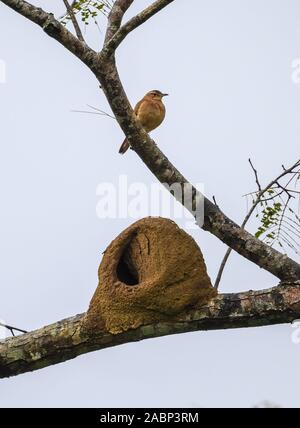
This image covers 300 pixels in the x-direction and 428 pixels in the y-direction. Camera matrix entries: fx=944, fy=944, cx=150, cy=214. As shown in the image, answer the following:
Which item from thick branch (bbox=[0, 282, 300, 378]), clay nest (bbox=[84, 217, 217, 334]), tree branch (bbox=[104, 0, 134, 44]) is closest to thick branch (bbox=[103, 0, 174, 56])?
tree branch (bbox=[104, 0, 134, 44])

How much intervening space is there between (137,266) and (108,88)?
121cm

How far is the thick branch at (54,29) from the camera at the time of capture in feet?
19.6

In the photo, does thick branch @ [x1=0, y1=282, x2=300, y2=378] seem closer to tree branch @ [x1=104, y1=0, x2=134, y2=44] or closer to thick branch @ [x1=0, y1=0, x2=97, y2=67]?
thick branch @ [x1=0, y1=0, x2=97, y2=67]

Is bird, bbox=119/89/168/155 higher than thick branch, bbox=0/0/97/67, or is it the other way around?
bird, bbox=119/89/168/155

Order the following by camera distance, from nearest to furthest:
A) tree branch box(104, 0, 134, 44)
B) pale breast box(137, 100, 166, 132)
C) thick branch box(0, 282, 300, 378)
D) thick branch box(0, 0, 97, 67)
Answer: thick branch box(0, 282, 300, 378), thick branch box(0, 0, 97, 67), tree branch box(104, 0, 134, 44), pale breast box(137, 100, 166, 132)

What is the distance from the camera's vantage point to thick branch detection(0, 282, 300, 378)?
5867mm

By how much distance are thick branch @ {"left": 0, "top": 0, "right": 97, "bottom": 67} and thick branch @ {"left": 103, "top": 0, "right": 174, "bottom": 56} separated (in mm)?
110

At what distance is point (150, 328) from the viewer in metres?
6.04

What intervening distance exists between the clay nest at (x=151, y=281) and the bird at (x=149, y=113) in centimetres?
401

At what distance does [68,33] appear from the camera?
604 centimetres

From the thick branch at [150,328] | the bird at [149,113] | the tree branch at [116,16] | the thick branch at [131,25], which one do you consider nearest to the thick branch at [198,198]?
the thick branch at [131,25]

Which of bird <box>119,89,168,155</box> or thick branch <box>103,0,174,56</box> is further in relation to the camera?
bird <box>119,89,168,155</box>

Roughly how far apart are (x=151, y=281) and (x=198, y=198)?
0.70 meters

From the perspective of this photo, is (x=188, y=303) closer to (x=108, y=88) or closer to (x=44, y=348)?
(x=44, y=348)
